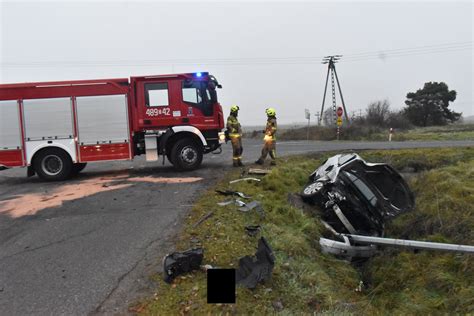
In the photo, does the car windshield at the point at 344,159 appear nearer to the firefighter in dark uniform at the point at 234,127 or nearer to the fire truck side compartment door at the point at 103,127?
the firefighter in dark uniform at the point at 234,127

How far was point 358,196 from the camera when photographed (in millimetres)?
7938

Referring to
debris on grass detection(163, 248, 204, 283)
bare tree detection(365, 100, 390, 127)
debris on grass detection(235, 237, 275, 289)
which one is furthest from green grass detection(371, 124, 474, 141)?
debris on grass detection(163, 248, 204, 283)

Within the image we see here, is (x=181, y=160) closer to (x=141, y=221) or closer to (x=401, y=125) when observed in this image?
(x=141, y=221)

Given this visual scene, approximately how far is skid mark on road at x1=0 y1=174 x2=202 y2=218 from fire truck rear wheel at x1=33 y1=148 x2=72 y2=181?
2.38 ft

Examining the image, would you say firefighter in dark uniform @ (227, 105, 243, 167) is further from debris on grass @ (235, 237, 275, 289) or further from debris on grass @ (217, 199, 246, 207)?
debris on grass @ (235, 237, 275, 289)

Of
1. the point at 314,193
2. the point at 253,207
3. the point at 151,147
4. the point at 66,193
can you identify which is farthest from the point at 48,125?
the point at 314,193

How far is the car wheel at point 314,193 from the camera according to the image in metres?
8.51

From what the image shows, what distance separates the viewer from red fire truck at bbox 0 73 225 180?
1076 cm

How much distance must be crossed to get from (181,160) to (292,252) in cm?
621

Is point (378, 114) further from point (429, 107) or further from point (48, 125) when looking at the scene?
point (48, 125)

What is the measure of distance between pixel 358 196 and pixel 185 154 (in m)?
5.14

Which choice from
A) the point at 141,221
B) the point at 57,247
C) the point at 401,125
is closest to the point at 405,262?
the point at 141,221

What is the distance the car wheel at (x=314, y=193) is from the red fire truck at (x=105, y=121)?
352 centimetres

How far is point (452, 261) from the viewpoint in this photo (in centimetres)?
646
